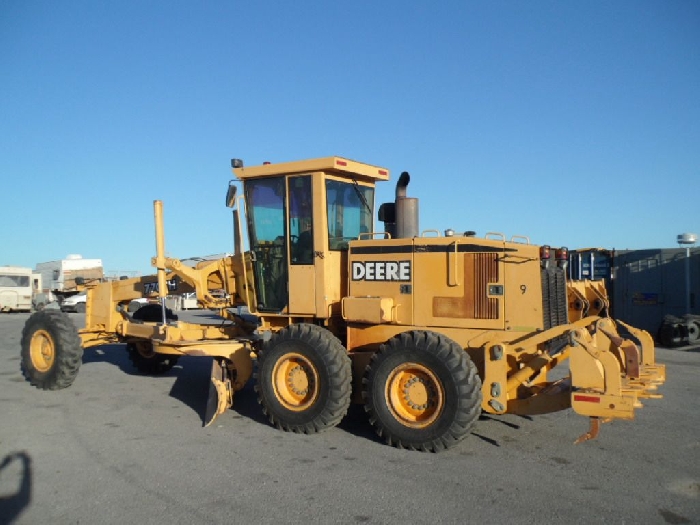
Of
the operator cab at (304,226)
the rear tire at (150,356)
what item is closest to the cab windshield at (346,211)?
the operator cab at (304,226)

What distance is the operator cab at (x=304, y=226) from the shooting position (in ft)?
24.4

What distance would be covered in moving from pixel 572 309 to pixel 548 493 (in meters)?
2.95

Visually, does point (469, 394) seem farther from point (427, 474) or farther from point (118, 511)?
point (118, 511)

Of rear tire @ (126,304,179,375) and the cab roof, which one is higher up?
the cab roof

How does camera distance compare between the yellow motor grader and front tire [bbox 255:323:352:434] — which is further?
front tire [bbox 255:323:352:434]

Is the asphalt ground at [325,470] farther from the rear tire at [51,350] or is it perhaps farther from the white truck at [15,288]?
the white truck at [15,288]

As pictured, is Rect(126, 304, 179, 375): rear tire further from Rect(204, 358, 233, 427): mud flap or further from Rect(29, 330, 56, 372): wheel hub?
Rect(204, 358, 233, 427): mud flap

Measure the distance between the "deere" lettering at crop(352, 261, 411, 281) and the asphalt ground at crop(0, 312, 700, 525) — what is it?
1.78 m

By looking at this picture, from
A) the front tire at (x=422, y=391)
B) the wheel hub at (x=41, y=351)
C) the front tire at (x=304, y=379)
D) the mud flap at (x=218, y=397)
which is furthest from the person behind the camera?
the wheel hub at (x=41, y=351)

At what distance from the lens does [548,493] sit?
200 inches

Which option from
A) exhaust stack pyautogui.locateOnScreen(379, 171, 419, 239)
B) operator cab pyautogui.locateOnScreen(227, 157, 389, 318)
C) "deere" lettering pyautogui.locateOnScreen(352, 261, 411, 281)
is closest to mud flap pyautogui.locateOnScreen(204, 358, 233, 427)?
operator cab pyautogui.locateOnScreen(227, 157, 389, 318)

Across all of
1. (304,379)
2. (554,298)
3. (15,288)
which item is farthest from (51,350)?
(15,288)

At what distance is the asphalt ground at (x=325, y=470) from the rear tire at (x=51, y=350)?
2.87 feet

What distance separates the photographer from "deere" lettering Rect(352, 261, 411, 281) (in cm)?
699
